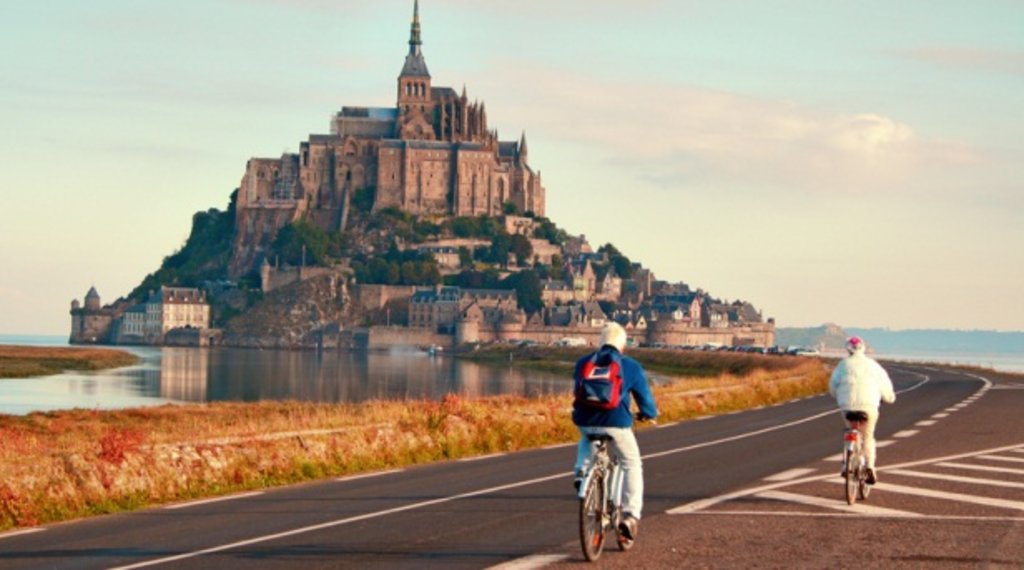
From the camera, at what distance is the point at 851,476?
1520 centimetres

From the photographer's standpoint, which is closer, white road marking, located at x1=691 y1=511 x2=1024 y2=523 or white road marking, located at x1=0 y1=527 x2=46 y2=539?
white road marking, located at x1=0 y1=527 x2=46 y2=539

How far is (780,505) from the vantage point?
50.4 feet

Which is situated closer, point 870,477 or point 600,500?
point 600,500

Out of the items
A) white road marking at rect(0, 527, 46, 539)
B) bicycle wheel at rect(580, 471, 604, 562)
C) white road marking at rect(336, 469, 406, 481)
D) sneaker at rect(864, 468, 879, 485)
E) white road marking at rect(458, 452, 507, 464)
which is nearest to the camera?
bicycle wheel at rect(580, 471, 604, 562)

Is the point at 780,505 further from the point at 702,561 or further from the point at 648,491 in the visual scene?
the point at 702,561

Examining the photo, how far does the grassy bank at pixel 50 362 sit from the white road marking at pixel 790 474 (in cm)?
7600

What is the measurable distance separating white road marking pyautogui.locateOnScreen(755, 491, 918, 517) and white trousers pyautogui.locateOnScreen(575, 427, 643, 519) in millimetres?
3513

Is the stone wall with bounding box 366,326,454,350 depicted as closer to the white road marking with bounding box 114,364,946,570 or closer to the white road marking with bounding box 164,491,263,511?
the white road marking with bounding box 114,364,946,570

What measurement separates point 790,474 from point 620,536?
22.8 ft

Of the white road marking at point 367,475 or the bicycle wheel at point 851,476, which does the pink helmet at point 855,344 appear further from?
the white road marking at point 367,475

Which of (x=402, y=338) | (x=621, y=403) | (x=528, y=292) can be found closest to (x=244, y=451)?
(x=621, y=403)

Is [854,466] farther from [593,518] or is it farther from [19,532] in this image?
[19,532]

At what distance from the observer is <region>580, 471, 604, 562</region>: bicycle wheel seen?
37.7ft

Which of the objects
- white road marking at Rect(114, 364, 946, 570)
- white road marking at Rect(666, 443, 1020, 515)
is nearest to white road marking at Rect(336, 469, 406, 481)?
white road marking at Rect(114, 364, 946, 570)
